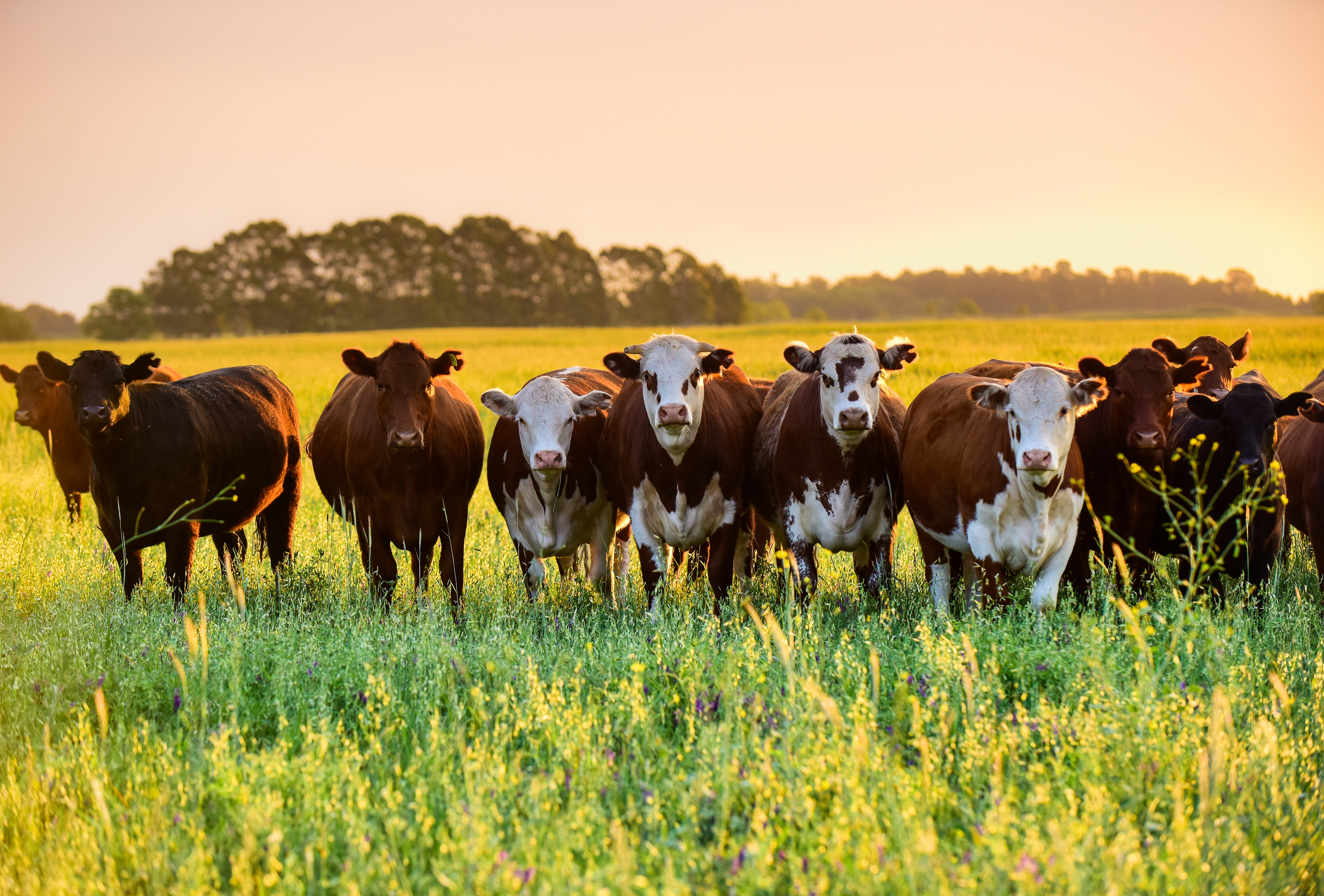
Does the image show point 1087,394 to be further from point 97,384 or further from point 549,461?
point 97,384

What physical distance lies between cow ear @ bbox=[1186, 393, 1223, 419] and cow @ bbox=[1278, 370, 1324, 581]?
0.46 m

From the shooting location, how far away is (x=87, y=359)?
6.84 m

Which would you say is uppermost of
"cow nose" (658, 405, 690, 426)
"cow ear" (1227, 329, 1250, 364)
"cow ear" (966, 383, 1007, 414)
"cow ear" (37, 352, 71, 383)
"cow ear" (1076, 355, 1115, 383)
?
"cow ear" (37, 352, 71, 383)

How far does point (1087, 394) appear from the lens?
6.08 m

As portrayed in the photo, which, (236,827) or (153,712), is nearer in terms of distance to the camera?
(236,827)

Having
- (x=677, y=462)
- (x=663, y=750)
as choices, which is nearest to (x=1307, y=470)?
(x=677, y=462)

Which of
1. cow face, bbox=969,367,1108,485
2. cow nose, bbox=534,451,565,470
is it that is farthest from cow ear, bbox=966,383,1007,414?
cow nose, bbox=534,451,565,470

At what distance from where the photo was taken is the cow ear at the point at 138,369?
6.91 meters

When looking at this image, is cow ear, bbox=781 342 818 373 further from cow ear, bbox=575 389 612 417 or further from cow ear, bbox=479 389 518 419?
cow ear, bbox=479 389 518 419

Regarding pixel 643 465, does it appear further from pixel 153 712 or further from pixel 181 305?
pixel 181 305

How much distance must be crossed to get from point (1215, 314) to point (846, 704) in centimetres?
7800

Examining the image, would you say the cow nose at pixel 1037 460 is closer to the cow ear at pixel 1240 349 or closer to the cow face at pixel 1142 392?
the cow face at pixel 1142 392

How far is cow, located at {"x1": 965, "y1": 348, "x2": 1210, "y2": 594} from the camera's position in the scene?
6430mm

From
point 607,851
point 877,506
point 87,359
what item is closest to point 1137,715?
point 607,851
